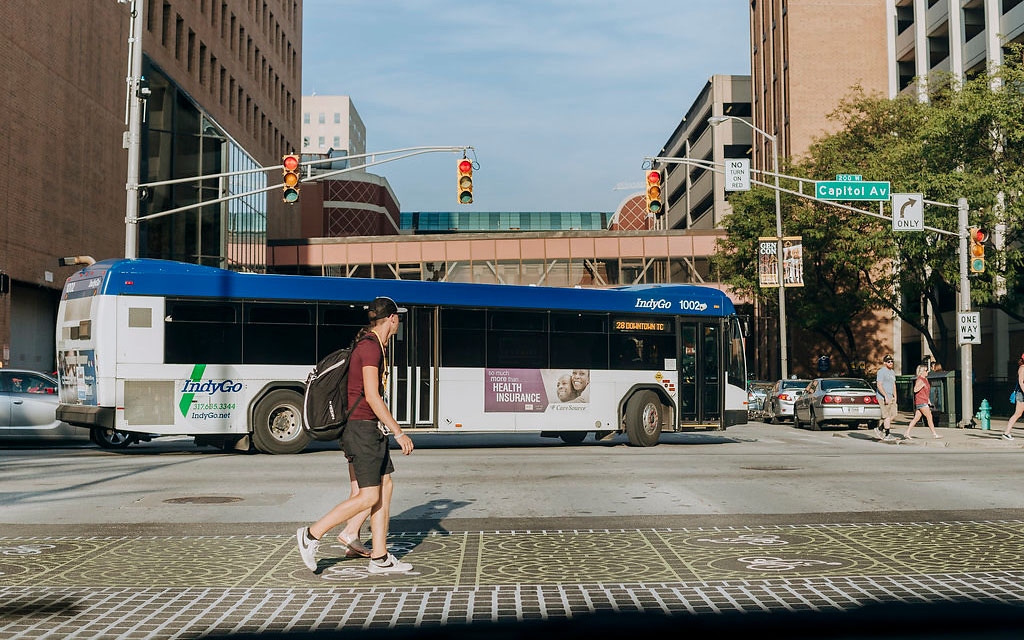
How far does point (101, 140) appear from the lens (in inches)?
1433

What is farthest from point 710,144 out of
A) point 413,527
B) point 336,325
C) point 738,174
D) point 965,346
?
point 413,527

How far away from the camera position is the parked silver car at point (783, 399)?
3562 cm

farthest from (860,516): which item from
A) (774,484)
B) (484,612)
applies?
Result: (484,612)

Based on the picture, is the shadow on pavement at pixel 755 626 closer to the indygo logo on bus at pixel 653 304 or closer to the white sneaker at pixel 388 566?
the white sneaker at pixel 388 566

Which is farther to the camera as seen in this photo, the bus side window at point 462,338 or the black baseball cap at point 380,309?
the bus side window at point 462,338

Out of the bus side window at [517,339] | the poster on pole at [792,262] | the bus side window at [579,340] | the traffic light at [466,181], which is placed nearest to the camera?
the bus side window at [517,339]

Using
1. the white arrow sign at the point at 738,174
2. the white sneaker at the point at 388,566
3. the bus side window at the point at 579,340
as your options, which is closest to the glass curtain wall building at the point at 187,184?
the white arrow sign at the point at 738,174

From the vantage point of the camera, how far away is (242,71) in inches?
2226

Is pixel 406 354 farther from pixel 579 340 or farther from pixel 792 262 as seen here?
pixel 792 262

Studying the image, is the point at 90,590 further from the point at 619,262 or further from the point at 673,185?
the point at 673,185

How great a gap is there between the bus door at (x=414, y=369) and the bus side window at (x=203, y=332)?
2.81 metres

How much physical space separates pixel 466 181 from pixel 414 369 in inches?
288

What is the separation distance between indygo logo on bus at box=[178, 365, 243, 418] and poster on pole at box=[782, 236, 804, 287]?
91.1ft

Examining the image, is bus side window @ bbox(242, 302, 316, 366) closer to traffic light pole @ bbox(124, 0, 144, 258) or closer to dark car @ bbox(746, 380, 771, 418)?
traffic light pole @ bbox(124, 0, 144, 258)
